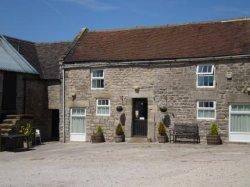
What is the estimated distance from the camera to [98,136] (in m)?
28.3

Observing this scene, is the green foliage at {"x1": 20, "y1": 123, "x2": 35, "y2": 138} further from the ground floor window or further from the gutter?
the ground floor window

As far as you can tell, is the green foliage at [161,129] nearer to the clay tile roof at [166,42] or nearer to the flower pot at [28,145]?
the clay tile roof at [166,42]

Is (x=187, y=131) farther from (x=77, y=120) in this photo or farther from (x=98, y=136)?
(x=77, y=120)

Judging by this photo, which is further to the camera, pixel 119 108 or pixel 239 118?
pixel 119 108

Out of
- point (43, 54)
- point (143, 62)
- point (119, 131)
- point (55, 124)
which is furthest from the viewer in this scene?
point (43, 54)

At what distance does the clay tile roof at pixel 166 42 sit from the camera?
86.5 ft

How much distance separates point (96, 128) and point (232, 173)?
15.0 m

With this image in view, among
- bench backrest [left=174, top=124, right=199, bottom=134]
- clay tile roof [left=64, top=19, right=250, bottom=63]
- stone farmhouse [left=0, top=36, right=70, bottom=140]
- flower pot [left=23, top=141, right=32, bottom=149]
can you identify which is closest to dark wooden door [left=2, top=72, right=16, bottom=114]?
stone farmhouse [left=0, top=36, right=70, bottom=140]

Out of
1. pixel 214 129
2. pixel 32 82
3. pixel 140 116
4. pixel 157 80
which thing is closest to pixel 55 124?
pixel 32 82

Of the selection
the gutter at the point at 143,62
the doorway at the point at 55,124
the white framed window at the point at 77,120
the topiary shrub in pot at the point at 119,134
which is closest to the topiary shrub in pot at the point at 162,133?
the topiary shrub in pot at the point at 119,134

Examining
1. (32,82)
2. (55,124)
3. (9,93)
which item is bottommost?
(55,124)

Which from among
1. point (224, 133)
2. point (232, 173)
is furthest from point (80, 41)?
point (232, 173)

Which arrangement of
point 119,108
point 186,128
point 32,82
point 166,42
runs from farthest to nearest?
point 32,82 < point 166,42 < point 119,108 < point 186,128

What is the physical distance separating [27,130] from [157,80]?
818cm
